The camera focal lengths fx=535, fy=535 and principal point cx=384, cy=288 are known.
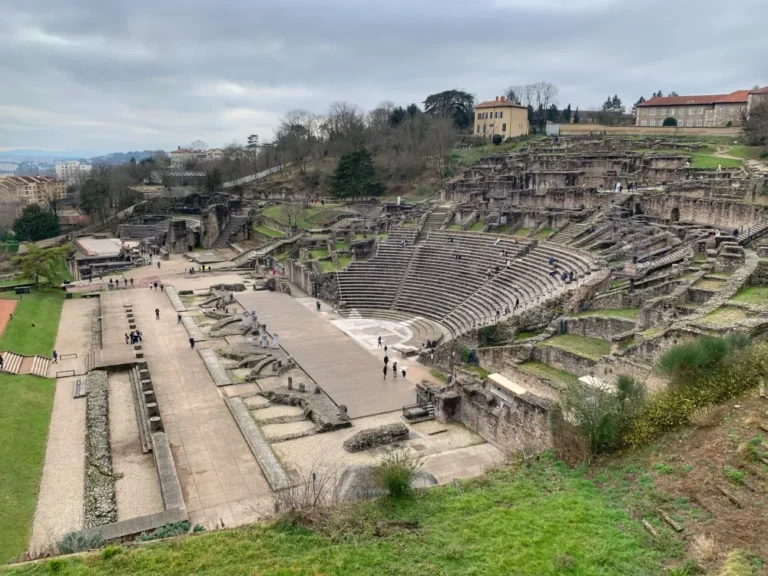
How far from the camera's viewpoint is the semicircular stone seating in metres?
27.2

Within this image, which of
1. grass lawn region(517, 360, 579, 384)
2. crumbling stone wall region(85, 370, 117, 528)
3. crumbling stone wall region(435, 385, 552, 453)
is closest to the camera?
crumbling stone wall region(85, 370, 117, 528)

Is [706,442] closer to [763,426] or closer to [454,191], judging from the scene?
[763,426]

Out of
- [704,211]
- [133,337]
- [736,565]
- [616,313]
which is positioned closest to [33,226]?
[133,337]

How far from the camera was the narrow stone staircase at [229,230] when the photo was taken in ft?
192

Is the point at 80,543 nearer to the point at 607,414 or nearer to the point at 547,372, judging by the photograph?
the point at 607,414

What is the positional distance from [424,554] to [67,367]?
21.8m

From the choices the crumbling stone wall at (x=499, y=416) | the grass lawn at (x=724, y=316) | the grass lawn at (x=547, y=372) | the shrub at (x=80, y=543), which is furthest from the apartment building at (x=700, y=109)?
the shrub at (x=80, y=543)

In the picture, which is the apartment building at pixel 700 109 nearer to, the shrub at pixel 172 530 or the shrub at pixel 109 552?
the shrub at pixel 172 530

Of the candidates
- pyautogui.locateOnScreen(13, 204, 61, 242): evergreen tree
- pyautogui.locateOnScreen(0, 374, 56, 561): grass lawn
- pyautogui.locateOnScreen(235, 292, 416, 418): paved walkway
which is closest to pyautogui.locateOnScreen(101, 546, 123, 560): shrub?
pyautogui.locateOnScreen(0, 374, 56, 561): grass lawn

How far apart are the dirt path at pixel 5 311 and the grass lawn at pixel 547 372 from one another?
2504 centimetres

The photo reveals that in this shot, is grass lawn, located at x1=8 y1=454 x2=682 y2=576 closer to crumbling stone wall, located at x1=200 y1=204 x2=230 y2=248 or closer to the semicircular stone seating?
the semicircular stone seating

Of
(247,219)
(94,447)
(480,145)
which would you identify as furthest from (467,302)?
(480,145)

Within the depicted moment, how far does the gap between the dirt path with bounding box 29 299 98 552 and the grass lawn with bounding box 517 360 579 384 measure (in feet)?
46.0

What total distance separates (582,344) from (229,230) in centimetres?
4781
